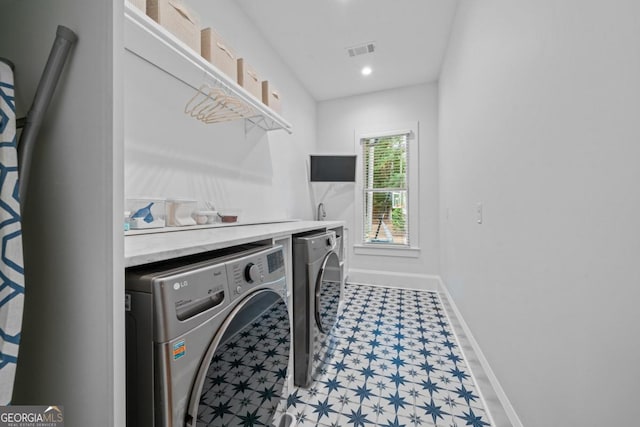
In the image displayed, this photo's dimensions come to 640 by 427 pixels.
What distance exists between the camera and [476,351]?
64.6 inches

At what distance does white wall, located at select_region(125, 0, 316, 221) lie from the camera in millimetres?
1350

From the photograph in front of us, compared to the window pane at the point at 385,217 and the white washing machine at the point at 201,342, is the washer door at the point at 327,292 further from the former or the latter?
the window pane at the point at 385,217

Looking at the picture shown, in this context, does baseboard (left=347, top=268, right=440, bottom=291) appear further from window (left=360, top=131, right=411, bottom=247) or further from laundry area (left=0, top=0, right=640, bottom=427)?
laundry area (left=0, top=0, right=640, bottom=427)

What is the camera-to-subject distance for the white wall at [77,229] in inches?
19.3

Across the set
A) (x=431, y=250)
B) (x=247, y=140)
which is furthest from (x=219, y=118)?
(x=431, y=250)

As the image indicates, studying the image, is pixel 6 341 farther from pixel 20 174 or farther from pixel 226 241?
pixel 226 241

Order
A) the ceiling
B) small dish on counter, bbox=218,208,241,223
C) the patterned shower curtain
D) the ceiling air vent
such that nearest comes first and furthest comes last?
the patterned shower curtain, small dish on counter, bbox=218,208,241,223, the ceiling, the ceiling air vent

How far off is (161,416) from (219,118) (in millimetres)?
1644

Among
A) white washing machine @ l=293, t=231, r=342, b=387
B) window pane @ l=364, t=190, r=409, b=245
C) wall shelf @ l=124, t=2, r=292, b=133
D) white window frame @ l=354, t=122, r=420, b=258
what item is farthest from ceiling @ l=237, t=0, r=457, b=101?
white washing machine @ l=293, t=231, r=342, b=387

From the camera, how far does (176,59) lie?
131cm

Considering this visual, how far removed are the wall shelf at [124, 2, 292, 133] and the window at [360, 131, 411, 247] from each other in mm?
2139

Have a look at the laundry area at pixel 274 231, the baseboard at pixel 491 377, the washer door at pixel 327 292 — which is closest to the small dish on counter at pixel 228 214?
the laundry area at pixel 274 231

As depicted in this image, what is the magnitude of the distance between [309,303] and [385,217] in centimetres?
252

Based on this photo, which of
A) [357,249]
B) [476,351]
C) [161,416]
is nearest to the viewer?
[161,416]
